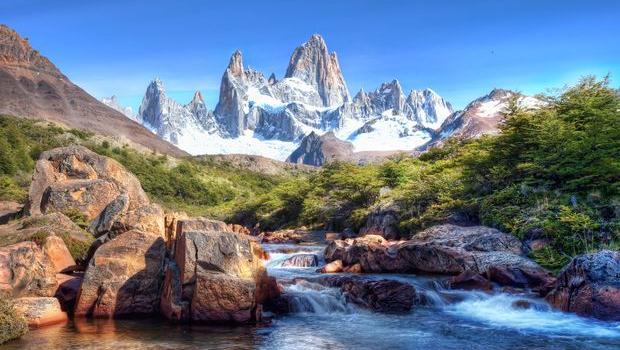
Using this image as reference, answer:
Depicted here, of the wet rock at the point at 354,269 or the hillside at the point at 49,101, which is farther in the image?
the hillside at the point at 49,101

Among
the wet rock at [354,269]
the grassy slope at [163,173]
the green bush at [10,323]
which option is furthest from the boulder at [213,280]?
the grassy slope at [163,173]

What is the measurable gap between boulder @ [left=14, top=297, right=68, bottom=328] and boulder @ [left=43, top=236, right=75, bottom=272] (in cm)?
215

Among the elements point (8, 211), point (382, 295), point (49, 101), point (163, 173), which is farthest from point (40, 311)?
point (49, 101)

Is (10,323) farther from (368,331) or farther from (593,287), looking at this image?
(593,287)

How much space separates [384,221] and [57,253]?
67.5 feet

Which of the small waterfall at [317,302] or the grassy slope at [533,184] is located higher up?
the grassy slope at [533,184]

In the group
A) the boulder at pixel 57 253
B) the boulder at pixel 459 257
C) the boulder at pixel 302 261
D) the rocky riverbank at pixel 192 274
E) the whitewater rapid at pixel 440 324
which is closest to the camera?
the whitewater rapid at pixel 440 324

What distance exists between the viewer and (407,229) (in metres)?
28.4

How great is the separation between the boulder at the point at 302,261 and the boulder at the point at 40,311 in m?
11.7

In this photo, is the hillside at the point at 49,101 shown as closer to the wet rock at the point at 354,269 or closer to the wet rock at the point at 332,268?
the wet rock at the point at 332,268

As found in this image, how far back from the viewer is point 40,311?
1152cm

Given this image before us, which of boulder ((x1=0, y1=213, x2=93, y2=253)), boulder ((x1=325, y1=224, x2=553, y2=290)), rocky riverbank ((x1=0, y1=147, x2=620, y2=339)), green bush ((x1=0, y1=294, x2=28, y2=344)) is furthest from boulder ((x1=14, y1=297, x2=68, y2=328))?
boulder ((x1=325, y1=224, x2=553, y2=290))

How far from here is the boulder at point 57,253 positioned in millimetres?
13984

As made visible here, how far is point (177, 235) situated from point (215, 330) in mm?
3687
